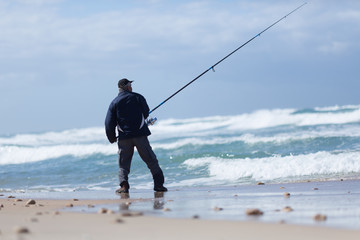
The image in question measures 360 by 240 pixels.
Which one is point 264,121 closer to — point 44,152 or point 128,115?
point 44,152

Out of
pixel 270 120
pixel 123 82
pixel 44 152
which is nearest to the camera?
pixel 123 82

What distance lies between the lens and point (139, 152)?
26.5ft

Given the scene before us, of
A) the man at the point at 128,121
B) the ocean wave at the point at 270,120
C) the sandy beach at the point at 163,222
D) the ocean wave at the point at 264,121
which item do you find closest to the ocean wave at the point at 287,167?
the man at the point at 128,121

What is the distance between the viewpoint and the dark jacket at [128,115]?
7.93 meters

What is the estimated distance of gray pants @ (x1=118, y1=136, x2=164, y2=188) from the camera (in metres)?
8.02

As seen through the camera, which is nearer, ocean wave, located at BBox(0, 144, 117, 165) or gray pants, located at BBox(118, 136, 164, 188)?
gray pants, located at BBox(118, 136, 164, 188)

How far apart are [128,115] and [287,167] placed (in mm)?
4111

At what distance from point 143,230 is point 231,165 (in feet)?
25.9

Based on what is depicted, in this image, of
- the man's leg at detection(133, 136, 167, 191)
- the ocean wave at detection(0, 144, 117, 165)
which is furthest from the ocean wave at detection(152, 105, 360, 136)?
the man's leg at detection(133, 136, 167, 191)

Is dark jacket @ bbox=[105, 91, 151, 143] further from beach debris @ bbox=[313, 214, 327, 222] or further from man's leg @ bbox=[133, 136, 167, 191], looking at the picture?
beach debris @ bbox=[313, 214, 327, 222]

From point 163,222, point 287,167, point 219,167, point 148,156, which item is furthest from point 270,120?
point 163,222

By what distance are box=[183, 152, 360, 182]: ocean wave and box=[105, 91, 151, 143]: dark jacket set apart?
10.1 ft

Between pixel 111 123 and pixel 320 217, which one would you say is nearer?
pixel 320 217

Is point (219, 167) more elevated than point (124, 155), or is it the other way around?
point (124, 155)
